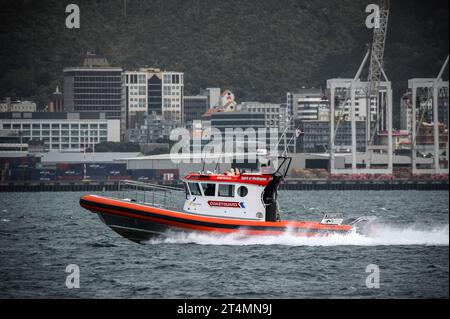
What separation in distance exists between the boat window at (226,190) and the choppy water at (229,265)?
4.94 feet

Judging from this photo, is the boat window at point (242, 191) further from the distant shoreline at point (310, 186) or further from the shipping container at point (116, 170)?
the shipping container at point (116, 170)

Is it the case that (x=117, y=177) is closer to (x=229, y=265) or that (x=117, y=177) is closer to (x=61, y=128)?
(x=61, y=128)

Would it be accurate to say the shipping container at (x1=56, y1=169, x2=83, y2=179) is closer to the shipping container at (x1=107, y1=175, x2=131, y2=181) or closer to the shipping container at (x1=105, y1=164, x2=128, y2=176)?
the shipping container at (x1=105, y1=164, x2=128, y2=176)

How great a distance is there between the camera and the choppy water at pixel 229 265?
32.3 metres

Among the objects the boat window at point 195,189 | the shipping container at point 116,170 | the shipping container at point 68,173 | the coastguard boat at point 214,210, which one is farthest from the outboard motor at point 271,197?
the shipping container at point 68,173

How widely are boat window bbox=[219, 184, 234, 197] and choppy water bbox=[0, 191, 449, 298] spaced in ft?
4.94

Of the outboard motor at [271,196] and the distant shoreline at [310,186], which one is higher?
the outboard motor at [271,196]

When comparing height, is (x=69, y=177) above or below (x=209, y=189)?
below

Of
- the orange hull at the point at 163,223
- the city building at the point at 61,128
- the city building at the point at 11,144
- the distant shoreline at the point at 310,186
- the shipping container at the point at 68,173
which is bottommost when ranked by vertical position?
the distant shoreline at the point at 310,186

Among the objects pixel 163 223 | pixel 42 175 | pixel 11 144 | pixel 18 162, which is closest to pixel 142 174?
pixel 42 175

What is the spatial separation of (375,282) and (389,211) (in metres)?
37.1

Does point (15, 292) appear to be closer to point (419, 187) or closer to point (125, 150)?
point (419, 187)

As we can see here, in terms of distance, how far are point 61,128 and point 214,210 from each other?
150585mm

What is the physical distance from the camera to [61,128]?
18662 centimetres
